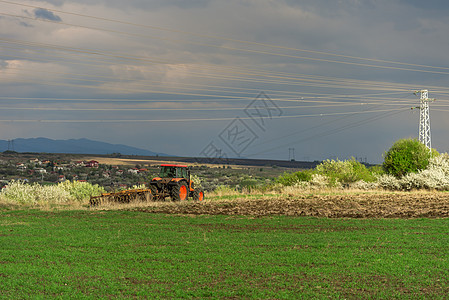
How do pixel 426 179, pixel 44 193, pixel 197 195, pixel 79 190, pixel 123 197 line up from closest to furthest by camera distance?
1. pixel 123 197
2. pixel 44 193
3. pixel 197 195
4. pixel 79 190
5. pixel 426 179

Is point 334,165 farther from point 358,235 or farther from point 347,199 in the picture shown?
point 358,235

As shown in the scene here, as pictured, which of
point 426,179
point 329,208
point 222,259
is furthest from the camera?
point 426,179

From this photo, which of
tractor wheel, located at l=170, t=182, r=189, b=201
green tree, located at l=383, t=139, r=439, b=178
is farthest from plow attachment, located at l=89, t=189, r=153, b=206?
green tree, located at l=383, t=139, r=439, b=178

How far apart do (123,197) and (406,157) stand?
32.2 meters

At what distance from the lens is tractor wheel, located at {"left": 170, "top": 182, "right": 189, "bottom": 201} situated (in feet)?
97.8

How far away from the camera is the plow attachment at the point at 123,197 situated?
27.8 meters

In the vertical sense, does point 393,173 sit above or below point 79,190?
above

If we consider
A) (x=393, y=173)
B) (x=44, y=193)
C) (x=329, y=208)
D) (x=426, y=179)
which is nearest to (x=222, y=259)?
(x=329, y=208)

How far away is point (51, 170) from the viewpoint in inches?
2499

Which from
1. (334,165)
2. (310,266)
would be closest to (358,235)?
(310,266)

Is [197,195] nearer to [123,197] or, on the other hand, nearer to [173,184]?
[173,184]

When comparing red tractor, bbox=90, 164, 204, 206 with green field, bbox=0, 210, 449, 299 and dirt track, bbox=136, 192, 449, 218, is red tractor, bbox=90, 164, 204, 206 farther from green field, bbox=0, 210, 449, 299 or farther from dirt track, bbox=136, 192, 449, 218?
green field, bbox=0, 210, 449, 299

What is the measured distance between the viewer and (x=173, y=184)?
98.1 feet

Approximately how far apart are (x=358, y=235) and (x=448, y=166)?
33.5m
